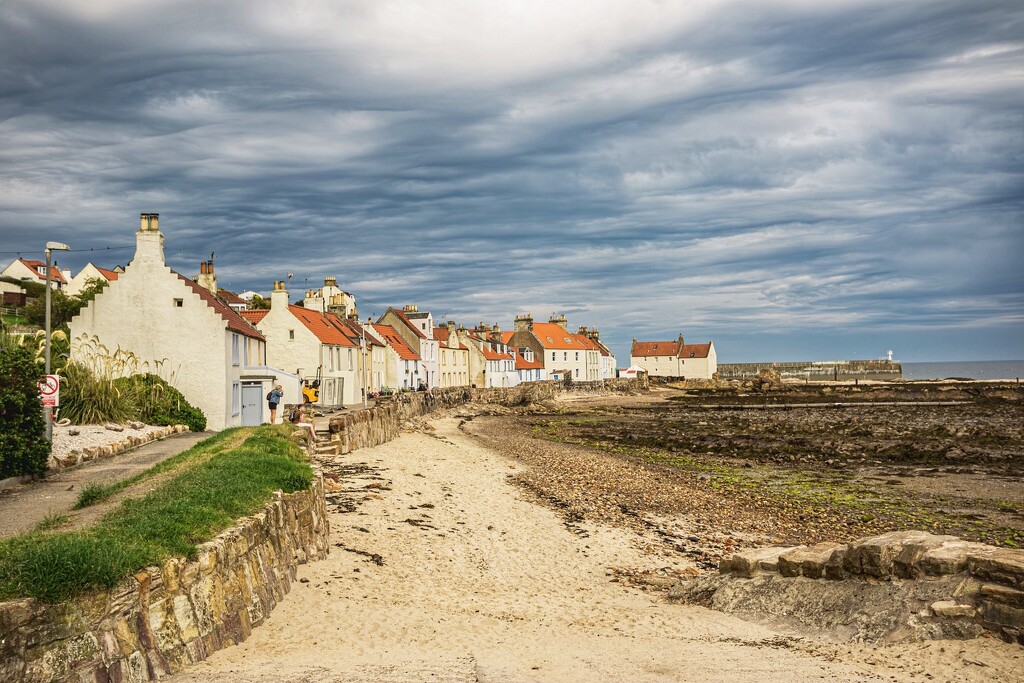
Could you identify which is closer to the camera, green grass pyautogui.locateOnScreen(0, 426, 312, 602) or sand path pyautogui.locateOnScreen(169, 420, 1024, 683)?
green grass pyautogui.locateOnScreen(0, 426, 312, 602)

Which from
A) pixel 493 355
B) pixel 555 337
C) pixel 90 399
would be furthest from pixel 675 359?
pixel 90 399

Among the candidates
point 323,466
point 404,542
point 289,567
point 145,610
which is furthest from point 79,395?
point 145,610

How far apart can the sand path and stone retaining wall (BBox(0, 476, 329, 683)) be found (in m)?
0.35

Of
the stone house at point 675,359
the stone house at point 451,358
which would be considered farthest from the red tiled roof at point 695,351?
the stone house at point 451,358

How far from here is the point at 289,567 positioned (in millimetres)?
13477

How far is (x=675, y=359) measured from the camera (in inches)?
5861

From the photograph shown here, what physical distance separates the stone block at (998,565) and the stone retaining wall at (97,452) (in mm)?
19142

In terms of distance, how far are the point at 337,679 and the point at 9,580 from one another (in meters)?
3.63

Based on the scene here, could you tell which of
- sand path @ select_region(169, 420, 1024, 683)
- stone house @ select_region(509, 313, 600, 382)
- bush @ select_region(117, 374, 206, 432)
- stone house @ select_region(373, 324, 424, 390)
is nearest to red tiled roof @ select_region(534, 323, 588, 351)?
stone house @ select_region(509, 313, 600, 382)

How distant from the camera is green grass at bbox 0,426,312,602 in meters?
7.61

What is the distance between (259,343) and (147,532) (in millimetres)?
37563

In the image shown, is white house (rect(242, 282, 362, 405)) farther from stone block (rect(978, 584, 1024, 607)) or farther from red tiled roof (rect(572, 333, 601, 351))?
red tiled roof (rect(572, 333, 601, 351))

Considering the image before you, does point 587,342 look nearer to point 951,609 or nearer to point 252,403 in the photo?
point 252,403

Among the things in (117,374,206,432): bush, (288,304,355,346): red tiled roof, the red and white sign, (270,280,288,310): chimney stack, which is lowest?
(117,374,206,432): bush
